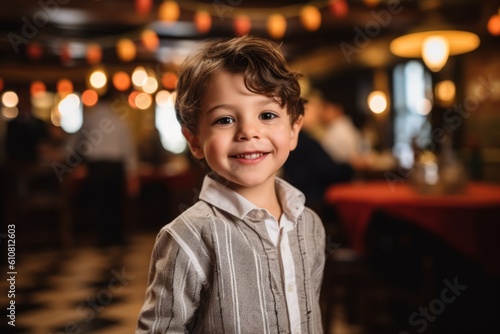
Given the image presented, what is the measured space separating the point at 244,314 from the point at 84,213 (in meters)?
5.97

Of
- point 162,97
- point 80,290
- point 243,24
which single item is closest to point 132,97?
point 162,97

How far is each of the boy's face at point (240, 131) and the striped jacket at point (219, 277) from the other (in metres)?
0.06

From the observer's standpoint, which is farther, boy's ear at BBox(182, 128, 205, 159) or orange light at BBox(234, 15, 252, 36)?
orange light at BBox(234, 15, 252, 36)

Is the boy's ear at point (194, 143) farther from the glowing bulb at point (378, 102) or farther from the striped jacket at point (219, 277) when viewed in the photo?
the glowing bulb at point (378, 102)

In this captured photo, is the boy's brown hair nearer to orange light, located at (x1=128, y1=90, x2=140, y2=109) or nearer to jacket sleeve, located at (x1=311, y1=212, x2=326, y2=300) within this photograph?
jacket sleeve, located at (x1=311, y1=212, x2=326, y2=300)

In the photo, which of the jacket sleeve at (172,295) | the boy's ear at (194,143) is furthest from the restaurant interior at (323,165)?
the jacket sleeve at (172,295)

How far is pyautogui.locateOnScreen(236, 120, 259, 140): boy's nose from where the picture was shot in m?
0.82

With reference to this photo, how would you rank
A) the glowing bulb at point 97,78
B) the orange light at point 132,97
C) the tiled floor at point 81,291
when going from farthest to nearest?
the orange light at point 132,97, the glowing bulb at point 97,78, the tiled floor at point 81,291

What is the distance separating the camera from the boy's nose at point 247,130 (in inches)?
32.4

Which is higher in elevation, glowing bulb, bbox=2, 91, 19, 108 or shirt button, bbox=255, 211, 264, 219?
glowing bulb, bbox=2, 91, 19, 108

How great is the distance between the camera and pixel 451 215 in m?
2.33

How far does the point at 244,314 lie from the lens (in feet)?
2.70

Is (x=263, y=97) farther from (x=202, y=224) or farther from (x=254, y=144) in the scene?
(x=202, y=224)

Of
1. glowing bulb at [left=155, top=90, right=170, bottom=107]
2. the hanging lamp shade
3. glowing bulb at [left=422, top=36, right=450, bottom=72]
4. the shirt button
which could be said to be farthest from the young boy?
glowing bulb at [left=155, top=90, right=170, bottom=107]
